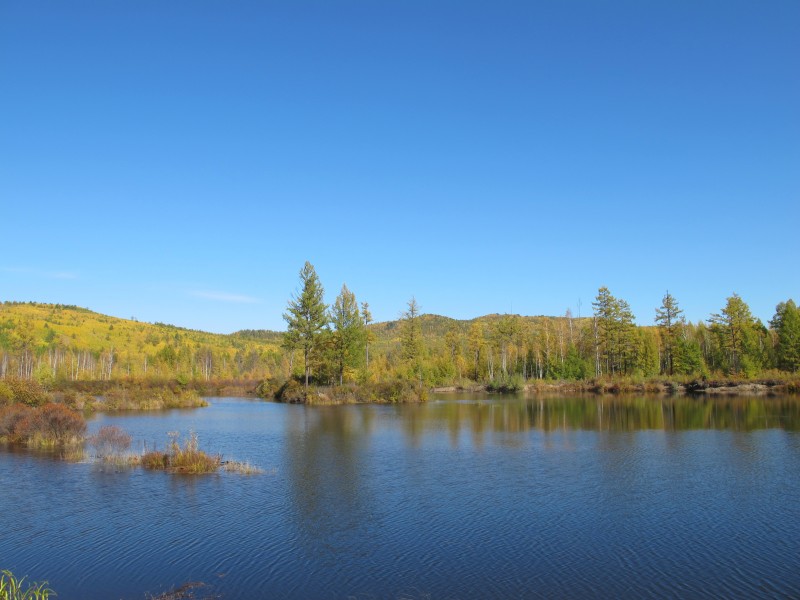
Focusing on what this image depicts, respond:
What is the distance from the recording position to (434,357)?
11250 centimetres

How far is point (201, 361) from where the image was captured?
143750 mm

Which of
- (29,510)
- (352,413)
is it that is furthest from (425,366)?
(29,510)

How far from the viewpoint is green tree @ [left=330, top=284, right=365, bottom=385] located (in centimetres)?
7762

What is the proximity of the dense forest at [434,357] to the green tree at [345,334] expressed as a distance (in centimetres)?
14

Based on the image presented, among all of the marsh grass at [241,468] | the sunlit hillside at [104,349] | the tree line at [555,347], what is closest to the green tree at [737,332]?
the tree line at [555,347]

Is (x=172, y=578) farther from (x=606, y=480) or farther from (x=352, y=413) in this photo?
(x=352, y=413)

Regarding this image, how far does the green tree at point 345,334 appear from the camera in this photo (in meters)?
77.6

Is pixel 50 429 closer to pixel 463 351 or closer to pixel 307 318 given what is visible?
pixel 307 318

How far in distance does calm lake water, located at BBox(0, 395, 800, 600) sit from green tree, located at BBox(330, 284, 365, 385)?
45.1 m

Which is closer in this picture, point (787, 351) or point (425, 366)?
point (787, 351)

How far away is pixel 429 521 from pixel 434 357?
95.6 meters

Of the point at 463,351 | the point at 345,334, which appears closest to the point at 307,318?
the point at 345,334

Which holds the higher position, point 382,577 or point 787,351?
point 787,351

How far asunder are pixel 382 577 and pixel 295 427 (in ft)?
97.8
